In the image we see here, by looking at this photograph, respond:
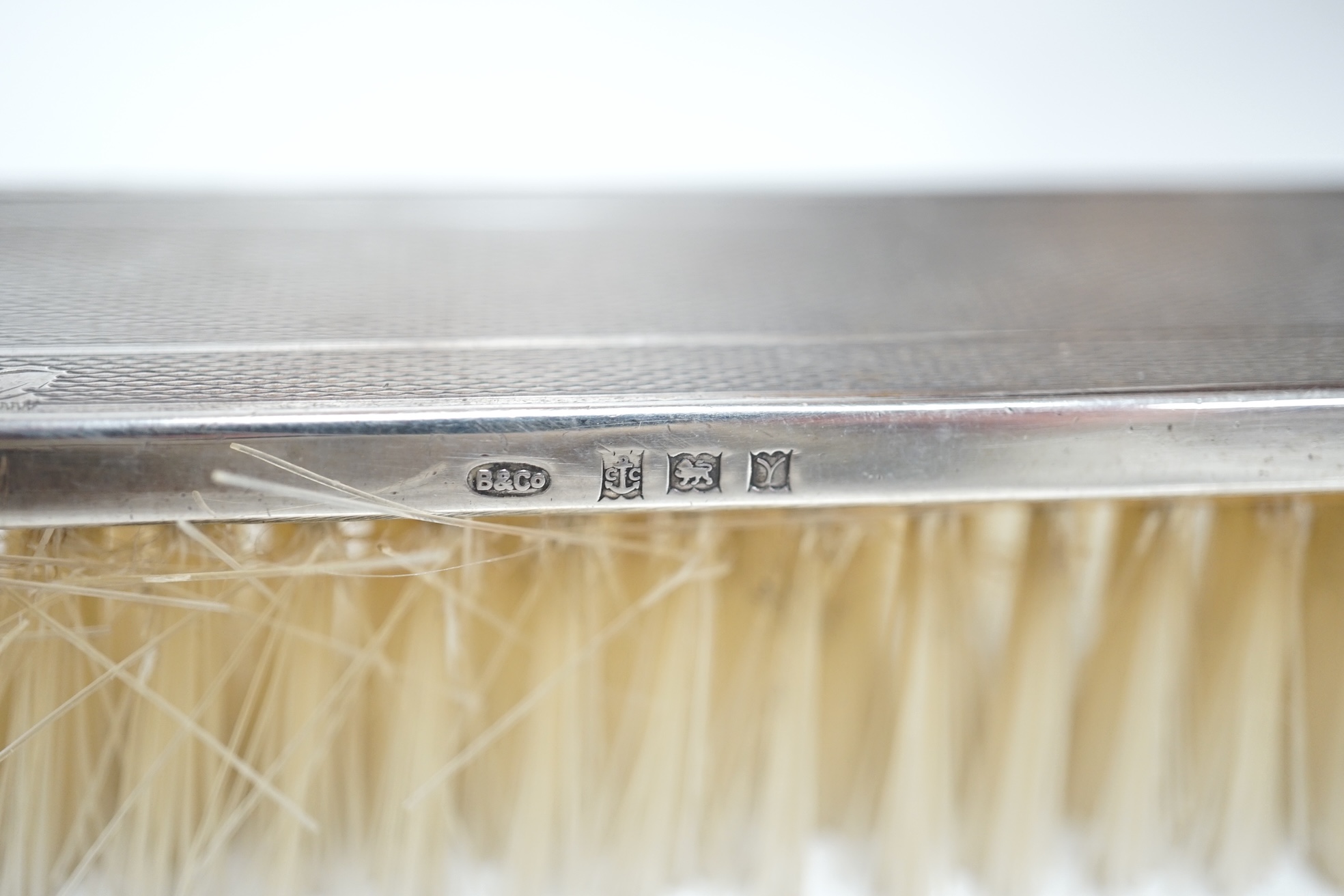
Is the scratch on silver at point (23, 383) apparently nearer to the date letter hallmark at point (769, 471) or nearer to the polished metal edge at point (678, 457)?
the polished metal edge at point (678, 457)

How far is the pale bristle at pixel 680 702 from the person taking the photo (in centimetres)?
44

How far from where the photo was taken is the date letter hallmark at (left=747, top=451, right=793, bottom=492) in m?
0.36

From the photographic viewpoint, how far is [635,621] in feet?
1.61

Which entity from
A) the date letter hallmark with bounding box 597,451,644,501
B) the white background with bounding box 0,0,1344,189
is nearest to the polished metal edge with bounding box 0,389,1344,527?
the date letter hallmark with bounding box 597,451,644,501

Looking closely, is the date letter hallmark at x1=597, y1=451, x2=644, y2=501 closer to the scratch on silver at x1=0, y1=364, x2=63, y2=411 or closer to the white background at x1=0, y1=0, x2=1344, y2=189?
the scratch on silver at x1=0, y1=364, x2=63, y2=411

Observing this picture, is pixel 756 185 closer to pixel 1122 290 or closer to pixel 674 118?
pixel 674 118

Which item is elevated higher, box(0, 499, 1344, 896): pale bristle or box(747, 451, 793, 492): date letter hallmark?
box(747, 451, 793, 492): date letter hallmark

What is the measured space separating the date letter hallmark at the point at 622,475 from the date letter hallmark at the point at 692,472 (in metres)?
0.01

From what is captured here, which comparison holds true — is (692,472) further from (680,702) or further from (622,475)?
(680,702)

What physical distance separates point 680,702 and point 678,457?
182 mm

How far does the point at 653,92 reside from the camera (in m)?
0.76

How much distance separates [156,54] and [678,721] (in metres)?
0.62

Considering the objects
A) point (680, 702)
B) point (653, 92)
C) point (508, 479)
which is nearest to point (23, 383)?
point (508, 479)

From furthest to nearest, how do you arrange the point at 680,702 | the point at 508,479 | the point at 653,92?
the point at 653,92 → the point at 680,702 → the point at 508,479
